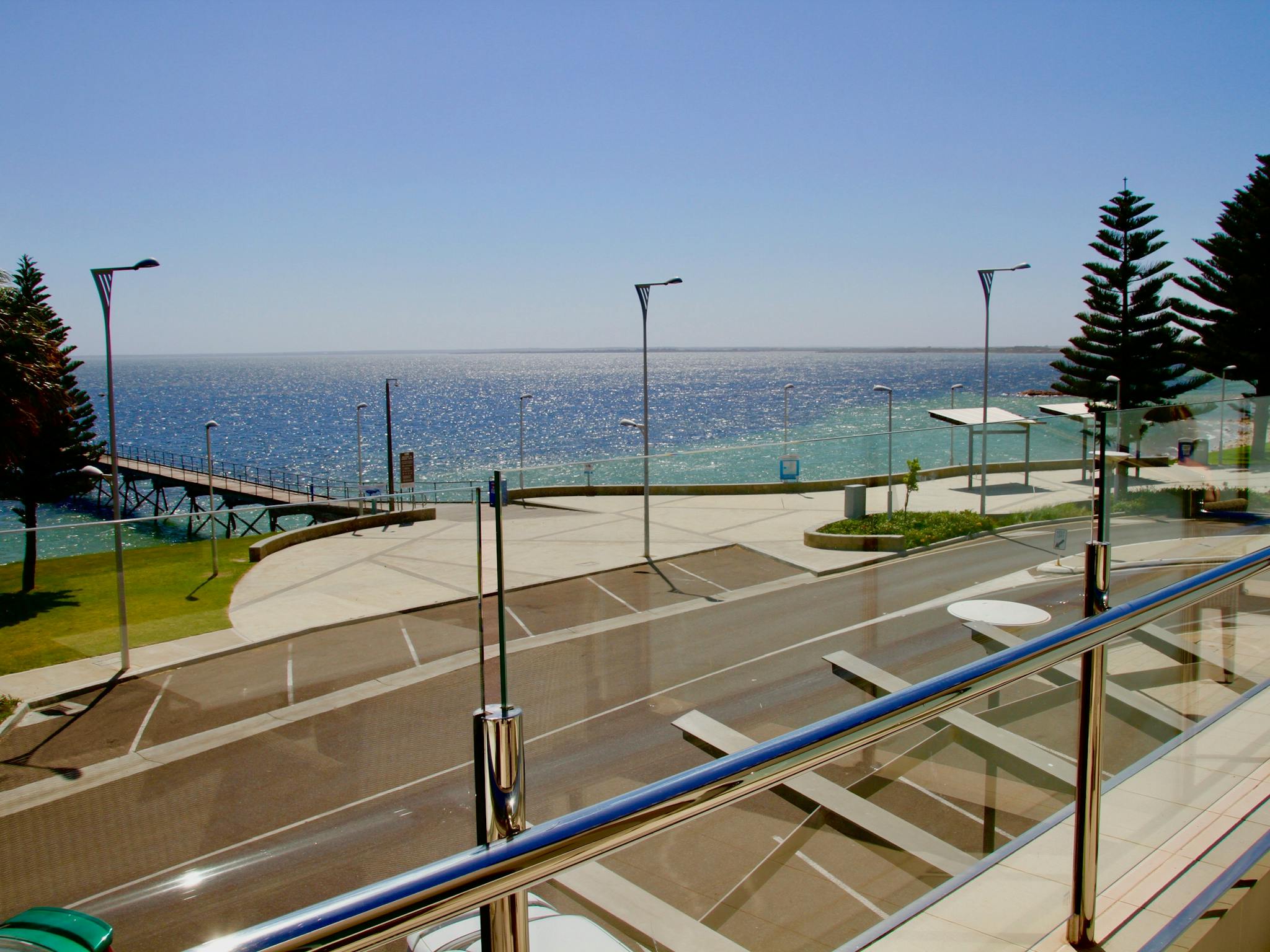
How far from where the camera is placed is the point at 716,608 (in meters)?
2.95

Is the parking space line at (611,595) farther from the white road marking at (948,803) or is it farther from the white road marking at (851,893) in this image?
the white road marking at (851,893)

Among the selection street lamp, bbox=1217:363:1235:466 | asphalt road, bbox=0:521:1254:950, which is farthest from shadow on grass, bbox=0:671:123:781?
street lamp, bbox=1217:363:1235:466

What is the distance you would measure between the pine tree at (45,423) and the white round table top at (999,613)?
11.2 meters

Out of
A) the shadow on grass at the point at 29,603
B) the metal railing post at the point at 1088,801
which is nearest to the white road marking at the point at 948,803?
the metal railing post at the point at 1088,801

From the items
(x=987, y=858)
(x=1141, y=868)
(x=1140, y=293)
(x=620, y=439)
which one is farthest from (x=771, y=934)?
(x=620, y=439)

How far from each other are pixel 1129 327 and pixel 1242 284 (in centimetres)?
624

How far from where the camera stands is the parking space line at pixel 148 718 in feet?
6.06

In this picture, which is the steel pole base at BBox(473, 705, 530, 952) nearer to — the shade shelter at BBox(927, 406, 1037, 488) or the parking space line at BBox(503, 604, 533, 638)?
the parking space line at BBox(503, 604, 533, 638)

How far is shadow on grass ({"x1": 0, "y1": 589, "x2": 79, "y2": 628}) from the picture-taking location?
200 centimetres

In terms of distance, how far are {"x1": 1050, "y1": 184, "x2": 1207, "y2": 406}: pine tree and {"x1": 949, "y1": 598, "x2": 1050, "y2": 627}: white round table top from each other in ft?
104

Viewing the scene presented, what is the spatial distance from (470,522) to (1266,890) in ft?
5.66

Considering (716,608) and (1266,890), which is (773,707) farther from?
(1266,890)

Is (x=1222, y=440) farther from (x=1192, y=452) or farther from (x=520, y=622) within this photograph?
(x=520, y=622)

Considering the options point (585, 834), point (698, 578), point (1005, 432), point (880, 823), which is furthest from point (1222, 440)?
point (585, 834)
